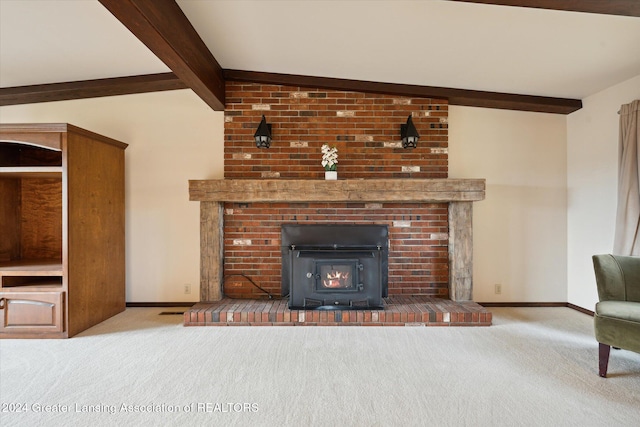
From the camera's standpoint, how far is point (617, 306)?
2188 millimetres

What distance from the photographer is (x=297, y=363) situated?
2301 millimetres

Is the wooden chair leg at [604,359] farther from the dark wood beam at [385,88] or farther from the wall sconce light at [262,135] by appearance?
the wall sconce light at [262,135]

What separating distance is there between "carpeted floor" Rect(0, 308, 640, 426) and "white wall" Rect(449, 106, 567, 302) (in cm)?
82

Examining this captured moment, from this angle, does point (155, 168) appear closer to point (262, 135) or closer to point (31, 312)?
point (262, 135)

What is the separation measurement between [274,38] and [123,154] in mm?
2115

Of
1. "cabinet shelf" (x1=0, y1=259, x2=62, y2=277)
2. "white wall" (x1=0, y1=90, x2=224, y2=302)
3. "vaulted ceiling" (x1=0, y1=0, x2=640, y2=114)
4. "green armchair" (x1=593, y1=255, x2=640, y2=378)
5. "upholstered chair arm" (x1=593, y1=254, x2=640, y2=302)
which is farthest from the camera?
"white wall" (x1=0, y1=90, x2=224, y2=302)

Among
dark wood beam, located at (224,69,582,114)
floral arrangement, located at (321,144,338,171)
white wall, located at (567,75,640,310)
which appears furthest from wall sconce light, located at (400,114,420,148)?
white wall, located at (567,75,640,310)

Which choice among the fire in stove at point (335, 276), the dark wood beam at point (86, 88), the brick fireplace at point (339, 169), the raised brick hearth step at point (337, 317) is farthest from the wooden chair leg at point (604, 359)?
the dark wood beam at point (86, 88)

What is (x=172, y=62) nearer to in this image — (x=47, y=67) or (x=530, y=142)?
(x=47, y=67)

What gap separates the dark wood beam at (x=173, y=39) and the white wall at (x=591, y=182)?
12.5 ft

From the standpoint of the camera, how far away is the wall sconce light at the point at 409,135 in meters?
3.39

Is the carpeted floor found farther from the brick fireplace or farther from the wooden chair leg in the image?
the brick fireplace

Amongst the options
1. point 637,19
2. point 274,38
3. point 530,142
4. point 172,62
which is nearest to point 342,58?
point 274,38

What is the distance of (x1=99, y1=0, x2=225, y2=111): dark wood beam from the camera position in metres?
1.89
